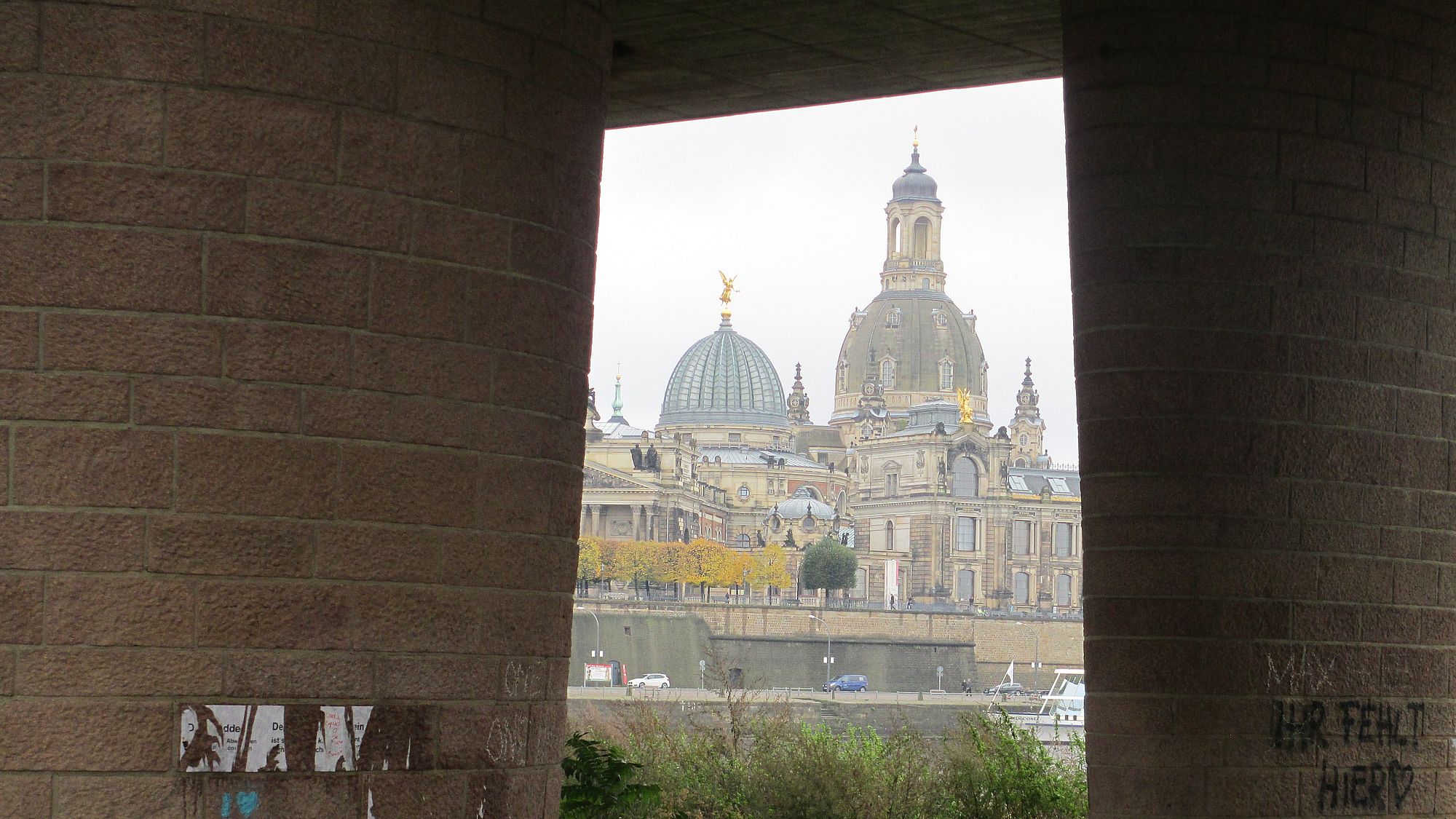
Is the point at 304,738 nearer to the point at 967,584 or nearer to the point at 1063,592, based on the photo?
the point at 967,584

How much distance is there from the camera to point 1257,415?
9836mm

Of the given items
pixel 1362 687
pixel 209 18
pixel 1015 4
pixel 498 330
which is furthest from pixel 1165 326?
pixel 209 18

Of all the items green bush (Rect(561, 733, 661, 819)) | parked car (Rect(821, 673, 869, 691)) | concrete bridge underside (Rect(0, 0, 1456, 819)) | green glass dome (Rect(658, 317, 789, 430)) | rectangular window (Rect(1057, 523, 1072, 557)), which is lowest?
parked car (Rect(821, 673, 869, 691))

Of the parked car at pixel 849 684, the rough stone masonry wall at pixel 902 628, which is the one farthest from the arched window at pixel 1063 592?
the parked car at pixel 849 684

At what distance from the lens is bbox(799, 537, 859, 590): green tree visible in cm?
13200

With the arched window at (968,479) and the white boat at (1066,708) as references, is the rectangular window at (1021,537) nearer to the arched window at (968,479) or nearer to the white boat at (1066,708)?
the arched window at (968,479)

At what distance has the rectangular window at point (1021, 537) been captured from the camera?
6088 inches

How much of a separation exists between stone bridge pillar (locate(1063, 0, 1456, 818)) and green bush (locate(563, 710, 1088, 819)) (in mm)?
4994

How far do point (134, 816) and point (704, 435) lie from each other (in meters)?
173

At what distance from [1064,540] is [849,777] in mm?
144166

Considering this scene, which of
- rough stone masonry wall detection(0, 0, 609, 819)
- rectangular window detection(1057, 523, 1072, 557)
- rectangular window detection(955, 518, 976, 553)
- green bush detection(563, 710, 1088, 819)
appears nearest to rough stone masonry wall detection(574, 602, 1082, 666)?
rectangular window detection(955, 518, 976, 553)

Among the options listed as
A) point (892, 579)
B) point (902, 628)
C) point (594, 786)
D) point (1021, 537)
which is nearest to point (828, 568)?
point (892, 579)

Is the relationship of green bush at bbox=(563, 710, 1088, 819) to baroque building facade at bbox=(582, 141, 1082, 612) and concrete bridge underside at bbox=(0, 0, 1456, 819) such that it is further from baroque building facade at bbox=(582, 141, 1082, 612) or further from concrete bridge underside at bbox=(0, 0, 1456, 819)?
baroque building facade at bbox=(582, 141, 1082, 612)

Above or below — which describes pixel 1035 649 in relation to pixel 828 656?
above
